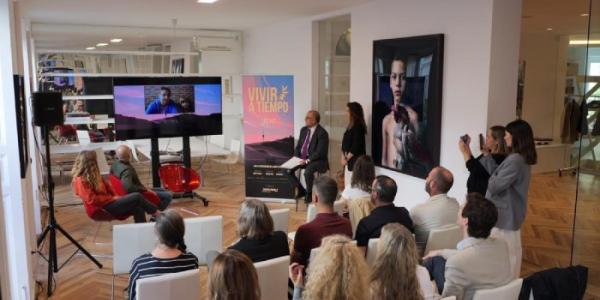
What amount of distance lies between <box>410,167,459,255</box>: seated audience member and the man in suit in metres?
3.54

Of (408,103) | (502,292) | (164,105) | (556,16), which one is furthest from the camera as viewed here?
(556,16)

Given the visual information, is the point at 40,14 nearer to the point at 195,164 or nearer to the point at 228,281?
the point at 195,164

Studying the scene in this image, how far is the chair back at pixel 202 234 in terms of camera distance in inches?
155

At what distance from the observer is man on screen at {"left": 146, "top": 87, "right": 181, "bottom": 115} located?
7414 millimetres

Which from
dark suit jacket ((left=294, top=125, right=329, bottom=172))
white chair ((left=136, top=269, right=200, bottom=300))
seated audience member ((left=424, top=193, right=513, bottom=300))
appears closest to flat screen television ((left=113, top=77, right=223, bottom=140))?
A: dark suit jacket ((left=294, top=125, right=329, bottom=172))

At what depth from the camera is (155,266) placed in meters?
3.01

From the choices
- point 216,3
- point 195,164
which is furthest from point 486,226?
point 195,164

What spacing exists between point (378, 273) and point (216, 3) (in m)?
5.03

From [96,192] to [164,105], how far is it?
2649mm

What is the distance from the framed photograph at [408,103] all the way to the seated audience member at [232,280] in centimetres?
363

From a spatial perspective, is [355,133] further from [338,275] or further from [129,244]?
[338,275]

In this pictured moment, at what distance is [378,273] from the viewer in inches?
94.0

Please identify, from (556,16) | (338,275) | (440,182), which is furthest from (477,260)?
(556,16)

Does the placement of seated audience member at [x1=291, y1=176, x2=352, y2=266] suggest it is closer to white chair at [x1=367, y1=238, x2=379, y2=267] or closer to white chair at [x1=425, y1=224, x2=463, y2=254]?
white chair at [x1=367, y1=238, x2=379, y2=267]
